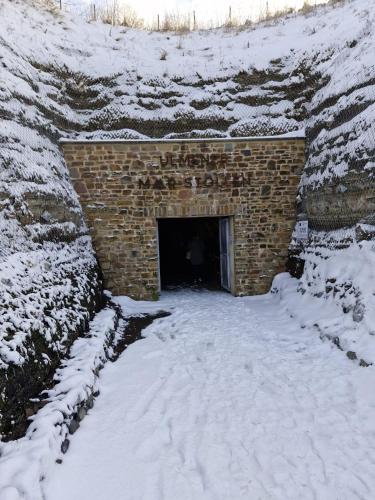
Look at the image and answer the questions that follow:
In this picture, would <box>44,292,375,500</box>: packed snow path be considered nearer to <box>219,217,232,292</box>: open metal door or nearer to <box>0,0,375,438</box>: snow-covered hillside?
<box>0,0,375,438</box>: snow-covered hillside

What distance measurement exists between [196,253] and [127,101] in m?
5.30

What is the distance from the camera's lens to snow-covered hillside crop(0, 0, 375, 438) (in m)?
5.30

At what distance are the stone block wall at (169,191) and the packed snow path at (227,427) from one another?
2985 mm

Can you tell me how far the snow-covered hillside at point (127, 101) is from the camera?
5297 mm

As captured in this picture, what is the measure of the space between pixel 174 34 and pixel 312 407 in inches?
387

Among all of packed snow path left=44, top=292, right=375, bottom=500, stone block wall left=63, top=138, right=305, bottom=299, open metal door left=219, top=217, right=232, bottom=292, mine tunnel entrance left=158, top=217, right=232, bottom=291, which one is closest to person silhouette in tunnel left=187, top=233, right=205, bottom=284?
mine tunnel entrance left=158, top=217, right=232, bottom=291

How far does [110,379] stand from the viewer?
445 centimetres

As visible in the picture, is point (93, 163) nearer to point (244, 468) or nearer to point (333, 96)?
point (333, 96)

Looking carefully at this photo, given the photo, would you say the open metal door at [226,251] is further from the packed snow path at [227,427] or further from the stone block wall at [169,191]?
the packed snow path at [227,427]

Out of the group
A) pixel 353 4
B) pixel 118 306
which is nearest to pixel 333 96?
pixel 353 4

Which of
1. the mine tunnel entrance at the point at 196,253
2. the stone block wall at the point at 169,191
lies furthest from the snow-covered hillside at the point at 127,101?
the mine tunnel entrance at the point at 196,253

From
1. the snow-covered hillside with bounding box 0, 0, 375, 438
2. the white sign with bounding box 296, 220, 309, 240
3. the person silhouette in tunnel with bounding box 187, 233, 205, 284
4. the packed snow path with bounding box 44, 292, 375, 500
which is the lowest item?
the packed snow path with bounding box 44, 292, 375, 500

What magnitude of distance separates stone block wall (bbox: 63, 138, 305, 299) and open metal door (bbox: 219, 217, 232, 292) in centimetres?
31

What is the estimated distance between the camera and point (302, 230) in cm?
772
